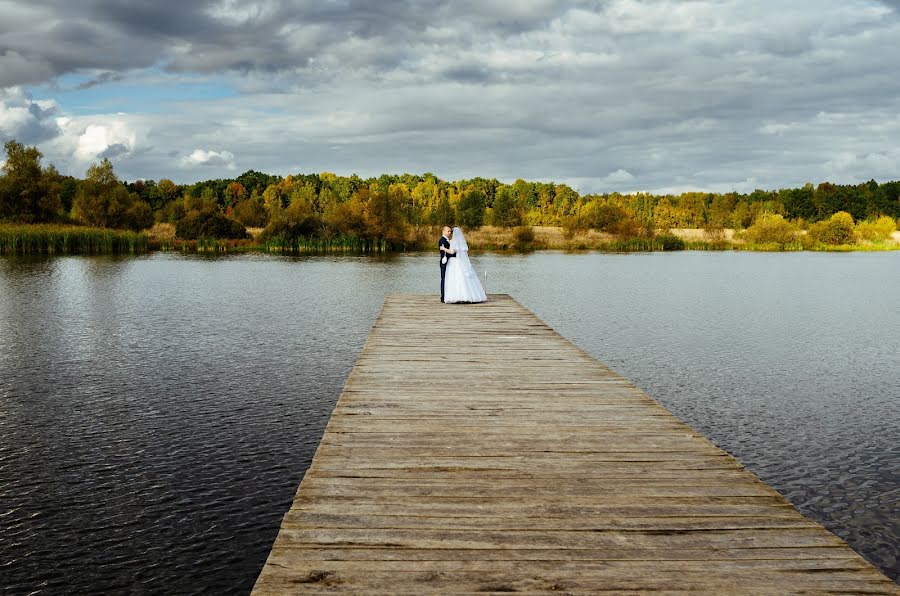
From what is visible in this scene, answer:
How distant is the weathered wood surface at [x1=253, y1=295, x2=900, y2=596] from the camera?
3.74 metres

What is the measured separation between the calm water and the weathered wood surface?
1.70 metres

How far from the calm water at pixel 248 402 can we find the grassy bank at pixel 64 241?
2576 centimetres

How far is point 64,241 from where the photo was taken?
52312 mm

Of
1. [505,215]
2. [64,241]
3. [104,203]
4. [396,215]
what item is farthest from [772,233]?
[104,203]

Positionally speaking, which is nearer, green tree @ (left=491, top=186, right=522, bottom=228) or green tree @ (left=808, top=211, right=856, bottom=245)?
green tree @ (left=808, top=211, right=856, bottom=245)

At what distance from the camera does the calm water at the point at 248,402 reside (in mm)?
6703

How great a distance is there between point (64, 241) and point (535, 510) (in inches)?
2227

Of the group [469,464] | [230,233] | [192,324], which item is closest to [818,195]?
[230,233]

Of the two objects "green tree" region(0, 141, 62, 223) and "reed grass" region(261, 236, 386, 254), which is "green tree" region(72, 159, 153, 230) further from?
"reed grass" region(261, 236, 386, 254)

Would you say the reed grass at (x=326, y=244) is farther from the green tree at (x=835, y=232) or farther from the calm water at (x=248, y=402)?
the green tree at (x=835, y=232)

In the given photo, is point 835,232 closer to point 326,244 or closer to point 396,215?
point 396,215

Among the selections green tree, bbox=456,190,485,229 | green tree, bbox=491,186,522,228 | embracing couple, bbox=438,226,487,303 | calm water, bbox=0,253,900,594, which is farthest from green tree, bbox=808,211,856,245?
embracing couple, bbox=438,226,487,303

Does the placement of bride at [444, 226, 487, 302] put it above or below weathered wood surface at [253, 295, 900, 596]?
above

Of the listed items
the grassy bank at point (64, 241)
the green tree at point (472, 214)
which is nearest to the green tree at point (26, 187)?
the grassy bank at point (64, 241)
